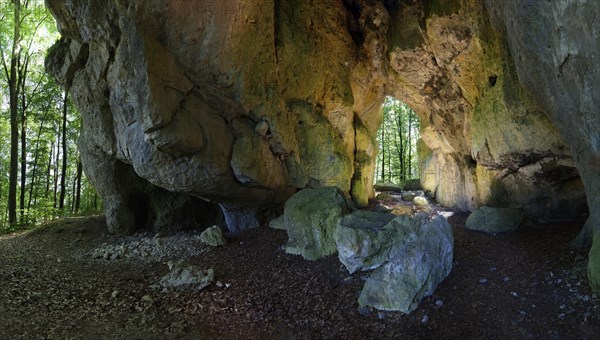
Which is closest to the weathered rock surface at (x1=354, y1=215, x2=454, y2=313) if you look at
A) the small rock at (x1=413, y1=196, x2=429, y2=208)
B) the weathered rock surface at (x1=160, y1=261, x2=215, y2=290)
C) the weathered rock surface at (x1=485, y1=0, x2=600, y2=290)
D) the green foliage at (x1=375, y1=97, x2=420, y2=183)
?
the weathered rock surface at (x1=485, y1=0, x2=600, y2=290)

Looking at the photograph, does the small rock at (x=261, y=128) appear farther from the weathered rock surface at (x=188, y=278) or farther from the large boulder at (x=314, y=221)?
the weathered rock surface at (x=188, y=278)

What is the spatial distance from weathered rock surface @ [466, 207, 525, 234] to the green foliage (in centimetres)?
2025

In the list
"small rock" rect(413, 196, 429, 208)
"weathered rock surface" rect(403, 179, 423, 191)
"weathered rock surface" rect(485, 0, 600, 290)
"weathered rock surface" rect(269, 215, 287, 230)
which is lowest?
"weathered rock surface" rect(269, 215, 287, 230)

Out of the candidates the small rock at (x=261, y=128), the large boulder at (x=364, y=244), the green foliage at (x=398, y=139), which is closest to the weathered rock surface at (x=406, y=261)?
the large boulder at (x=364, y=244)

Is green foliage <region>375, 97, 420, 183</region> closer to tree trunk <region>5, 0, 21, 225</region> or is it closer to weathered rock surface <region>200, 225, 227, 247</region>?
weathered rock surface <region>200, 225, 227, 247</region>

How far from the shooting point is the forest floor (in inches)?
195

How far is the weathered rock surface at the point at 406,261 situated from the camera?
557cm

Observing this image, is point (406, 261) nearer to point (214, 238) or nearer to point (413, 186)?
point (214, 238)

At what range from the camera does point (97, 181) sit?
11.4m

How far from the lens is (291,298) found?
21.0ft

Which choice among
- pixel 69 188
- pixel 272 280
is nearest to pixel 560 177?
pixel 272 280

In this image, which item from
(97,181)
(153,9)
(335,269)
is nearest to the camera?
(335,269)

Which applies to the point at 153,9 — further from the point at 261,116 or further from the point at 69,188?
the point at 69,188

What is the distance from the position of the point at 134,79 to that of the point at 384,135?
1064 inches
